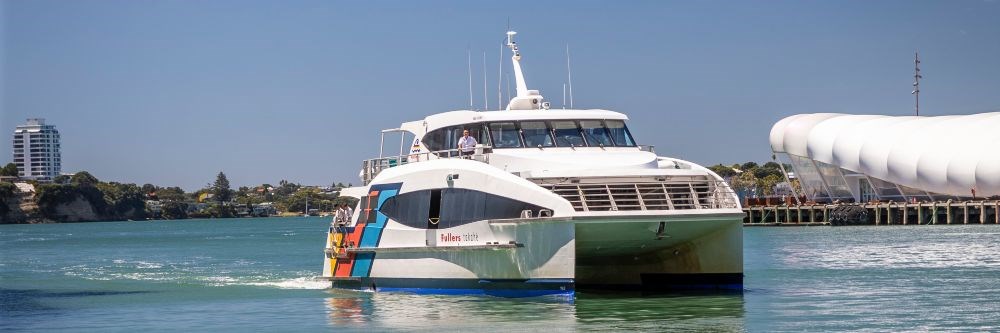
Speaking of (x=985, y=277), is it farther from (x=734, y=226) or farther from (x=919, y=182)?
(x=919, y=182)

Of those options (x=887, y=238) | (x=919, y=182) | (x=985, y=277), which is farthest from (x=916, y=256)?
(x=919, y=182)

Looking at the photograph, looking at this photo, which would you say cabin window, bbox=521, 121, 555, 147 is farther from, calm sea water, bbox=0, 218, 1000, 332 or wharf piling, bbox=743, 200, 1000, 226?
wharf piling, bbox=743, 200, 1000, 226

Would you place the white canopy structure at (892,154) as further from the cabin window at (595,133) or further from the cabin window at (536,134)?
the cabin window at (536,134)

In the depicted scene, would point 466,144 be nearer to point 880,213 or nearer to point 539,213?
point 539,213

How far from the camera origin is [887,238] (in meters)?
57.5

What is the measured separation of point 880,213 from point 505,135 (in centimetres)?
5813

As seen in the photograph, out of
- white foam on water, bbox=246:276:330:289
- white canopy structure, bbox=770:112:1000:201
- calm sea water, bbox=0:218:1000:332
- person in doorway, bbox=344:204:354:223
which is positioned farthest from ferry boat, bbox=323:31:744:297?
white canopy structure, bbox=770:112:1000:201

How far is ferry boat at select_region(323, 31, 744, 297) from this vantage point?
2373 cm

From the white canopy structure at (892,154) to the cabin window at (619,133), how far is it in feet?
184

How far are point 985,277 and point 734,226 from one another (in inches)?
339

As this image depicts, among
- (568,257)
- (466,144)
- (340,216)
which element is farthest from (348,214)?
(568,257)

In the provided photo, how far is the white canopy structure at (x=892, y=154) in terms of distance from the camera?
8038 centimetres

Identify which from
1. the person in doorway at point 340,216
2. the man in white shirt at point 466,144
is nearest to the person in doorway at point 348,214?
the person in doorway at point 340,216

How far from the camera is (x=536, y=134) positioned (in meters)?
26.8
